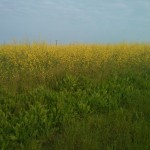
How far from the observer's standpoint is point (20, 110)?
25.3ft

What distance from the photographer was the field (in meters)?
6.61

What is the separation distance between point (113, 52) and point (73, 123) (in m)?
A: 10.0

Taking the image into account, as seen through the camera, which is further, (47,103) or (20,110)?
(47,103)

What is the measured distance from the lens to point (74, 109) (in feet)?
26.7

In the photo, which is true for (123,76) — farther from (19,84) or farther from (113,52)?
(113,52)

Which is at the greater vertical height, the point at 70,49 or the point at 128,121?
the point at 70,49

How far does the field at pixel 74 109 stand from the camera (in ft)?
21.7

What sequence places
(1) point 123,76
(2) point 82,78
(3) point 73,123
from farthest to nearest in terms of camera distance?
(1) point 123,76, (2) point 82,78, (3) point 73,123

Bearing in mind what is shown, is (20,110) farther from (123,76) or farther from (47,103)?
(123,76)

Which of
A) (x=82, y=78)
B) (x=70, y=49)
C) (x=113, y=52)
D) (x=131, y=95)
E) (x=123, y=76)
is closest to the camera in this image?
(x=131, y=95)

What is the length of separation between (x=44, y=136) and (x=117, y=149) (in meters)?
1.42

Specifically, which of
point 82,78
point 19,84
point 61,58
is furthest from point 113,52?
point 19,84

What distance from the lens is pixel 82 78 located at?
33.6 ft

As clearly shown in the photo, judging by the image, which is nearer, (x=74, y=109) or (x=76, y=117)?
(x=76, y=117)
